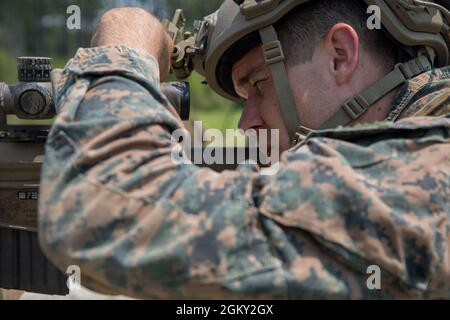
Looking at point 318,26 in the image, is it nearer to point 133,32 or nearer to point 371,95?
point 371,95

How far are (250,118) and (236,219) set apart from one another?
0.80 m

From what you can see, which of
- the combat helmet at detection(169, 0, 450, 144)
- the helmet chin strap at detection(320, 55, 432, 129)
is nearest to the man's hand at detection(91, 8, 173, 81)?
the combat helmet at detection(169, 0, 450, 144)

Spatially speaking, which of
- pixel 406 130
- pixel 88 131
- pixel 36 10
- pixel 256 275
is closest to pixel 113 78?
pixel 88 131

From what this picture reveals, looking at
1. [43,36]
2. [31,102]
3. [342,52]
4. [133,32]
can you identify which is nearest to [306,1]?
[342,52]

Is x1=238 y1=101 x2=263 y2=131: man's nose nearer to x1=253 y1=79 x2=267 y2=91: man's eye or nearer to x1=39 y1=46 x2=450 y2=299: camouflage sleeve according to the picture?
x1=253 y1=79 x2=267 y2=91: man's eye

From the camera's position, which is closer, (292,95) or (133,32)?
(133,32)

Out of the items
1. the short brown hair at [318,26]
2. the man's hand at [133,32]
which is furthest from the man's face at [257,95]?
the man's hand at [133,32]

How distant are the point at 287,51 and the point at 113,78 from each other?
0.67 meters

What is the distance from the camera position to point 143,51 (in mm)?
1813

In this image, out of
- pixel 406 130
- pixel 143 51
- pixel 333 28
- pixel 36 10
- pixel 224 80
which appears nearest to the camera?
pixel 406 130

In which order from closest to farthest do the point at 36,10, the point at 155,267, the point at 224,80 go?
1. the point at 155,267
2. the point at 224,80
3. the point at 36,10

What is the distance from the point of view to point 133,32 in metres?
1.90

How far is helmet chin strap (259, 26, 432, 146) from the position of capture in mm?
1994

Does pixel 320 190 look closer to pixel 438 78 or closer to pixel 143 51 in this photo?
pixel 143 51
